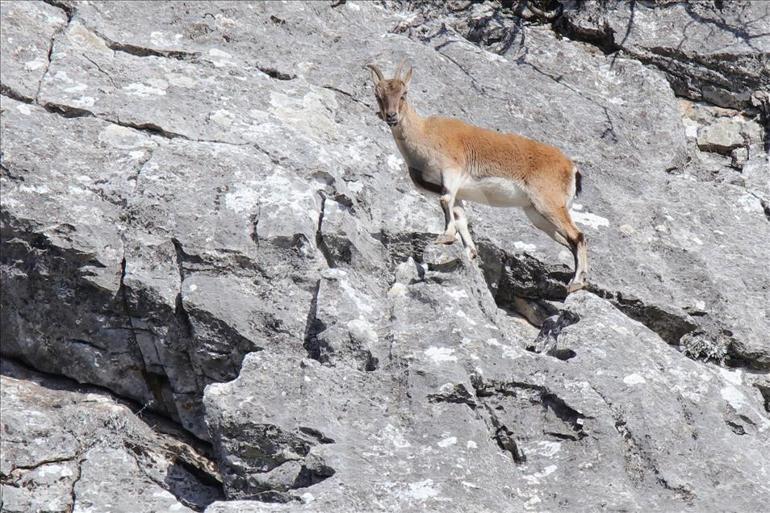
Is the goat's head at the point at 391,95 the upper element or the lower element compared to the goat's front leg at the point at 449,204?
upper

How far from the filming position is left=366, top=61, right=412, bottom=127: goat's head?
903 cm

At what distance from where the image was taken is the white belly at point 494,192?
29.6 feet

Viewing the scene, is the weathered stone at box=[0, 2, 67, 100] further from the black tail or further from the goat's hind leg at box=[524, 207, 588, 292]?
the black tail

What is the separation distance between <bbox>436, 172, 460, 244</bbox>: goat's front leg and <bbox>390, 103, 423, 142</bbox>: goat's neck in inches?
16.5

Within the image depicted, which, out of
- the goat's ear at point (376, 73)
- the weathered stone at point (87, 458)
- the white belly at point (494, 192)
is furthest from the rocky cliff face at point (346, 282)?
the goat's ear at point (376, 73)

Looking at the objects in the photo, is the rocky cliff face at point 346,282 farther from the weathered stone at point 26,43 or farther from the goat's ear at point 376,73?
the goat's ear at point 376,73

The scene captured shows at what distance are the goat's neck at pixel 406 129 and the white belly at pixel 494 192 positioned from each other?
572 millimetres

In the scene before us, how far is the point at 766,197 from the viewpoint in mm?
9625

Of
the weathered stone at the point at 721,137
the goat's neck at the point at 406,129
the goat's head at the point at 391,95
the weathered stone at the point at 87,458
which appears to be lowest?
the weathered stone at the point at 87,458

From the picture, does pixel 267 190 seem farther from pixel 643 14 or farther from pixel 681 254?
pixel 643 14

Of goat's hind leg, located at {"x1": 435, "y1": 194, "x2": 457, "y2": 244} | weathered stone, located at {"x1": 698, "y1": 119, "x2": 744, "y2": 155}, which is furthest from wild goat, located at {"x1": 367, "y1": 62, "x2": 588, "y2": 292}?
weathered stone, located at {"x1": 698, "y1": 119, "x2": 744, "y2": 155}

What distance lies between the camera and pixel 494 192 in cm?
906

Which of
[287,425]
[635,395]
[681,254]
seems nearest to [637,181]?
[681,254]

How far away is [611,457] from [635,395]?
1.73 ft
